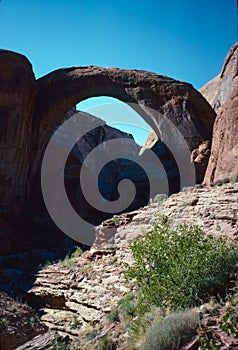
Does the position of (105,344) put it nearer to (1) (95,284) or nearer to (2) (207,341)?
(2) (207,341)

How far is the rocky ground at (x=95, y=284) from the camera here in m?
6.81

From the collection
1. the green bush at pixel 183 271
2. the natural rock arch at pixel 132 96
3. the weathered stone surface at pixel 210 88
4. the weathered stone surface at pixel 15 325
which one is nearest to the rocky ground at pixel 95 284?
the weathered stone surface at pixel 15 325

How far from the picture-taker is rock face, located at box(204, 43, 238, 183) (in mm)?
10781

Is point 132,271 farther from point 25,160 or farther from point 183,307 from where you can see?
point 25,160

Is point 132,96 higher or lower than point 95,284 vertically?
higher

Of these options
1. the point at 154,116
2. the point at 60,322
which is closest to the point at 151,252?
the point at 60,322

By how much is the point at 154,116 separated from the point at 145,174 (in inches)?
280

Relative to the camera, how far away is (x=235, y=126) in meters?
10.9

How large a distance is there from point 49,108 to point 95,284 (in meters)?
12.6

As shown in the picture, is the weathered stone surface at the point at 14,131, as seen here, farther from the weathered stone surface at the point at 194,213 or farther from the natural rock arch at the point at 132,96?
the weathered stone surface at the point at 194,213

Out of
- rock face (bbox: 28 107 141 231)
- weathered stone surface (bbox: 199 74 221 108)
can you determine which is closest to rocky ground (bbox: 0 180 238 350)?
rock face (bbox: 28 107 141 231)

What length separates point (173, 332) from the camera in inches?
165

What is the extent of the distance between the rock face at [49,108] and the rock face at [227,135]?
2776 mm

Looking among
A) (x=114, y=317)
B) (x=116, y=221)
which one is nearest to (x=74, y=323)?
(x=114, y=317)
